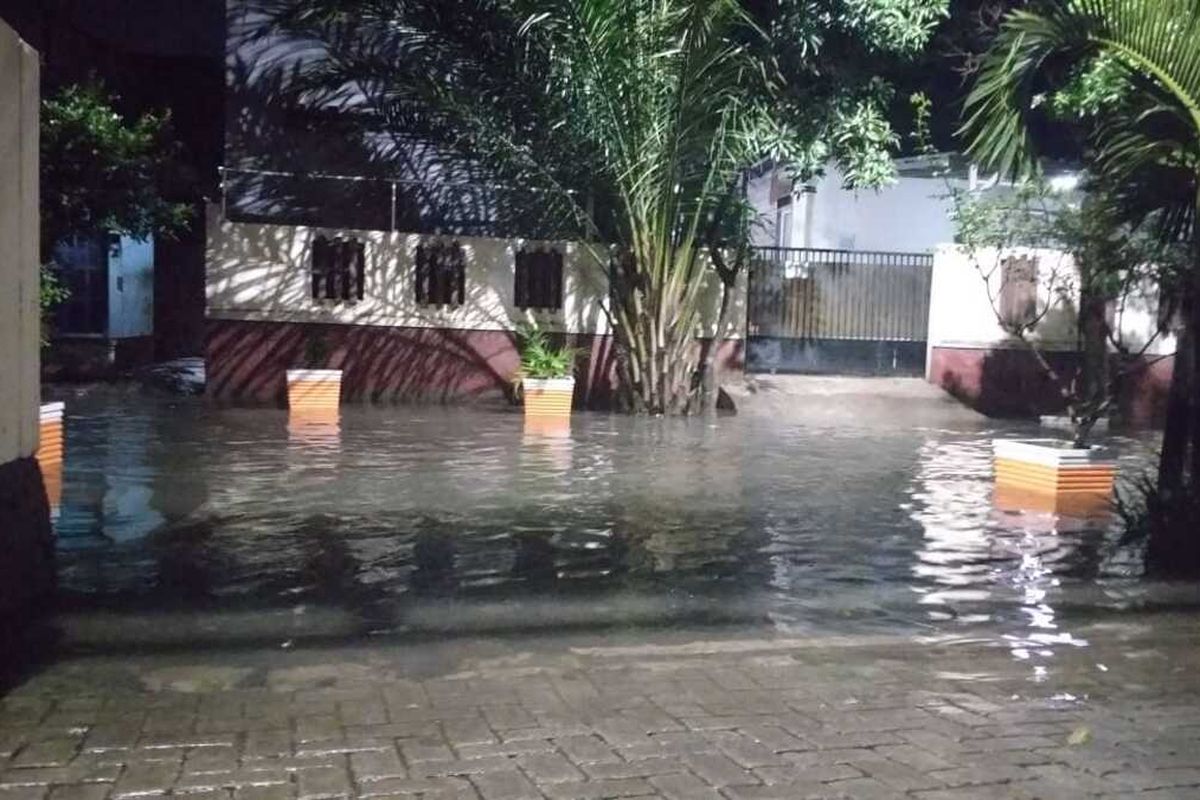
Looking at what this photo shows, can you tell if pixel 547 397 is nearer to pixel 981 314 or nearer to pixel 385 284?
pixel 385 284

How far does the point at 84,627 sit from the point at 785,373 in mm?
14928

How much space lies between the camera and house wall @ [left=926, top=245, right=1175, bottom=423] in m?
19.4

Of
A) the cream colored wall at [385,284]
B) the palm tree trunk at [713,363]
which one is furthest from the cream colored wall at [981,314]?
the palm tree trunk at [713,363]

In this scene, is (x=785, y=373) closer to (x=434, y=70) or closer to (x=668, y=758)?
(x=434, y=70)

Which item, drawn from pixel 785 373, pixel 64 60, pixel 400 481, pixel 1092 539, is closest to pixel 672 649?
pixel 1092 539

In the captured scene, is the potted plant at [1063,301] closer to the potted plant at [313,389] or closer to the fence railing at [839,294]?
the fence railing at [839,294]

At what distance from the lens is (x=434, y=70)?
15305mm

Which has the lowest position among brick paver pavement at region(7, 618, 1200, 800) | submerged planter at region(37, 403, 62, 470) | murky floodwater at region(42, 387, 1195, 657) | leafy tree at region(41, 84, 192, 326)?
brick paver pavement at region(7, 618, 1200, 800)

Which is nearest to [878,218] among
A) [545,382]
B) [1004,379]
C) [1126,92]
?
[1004,379]

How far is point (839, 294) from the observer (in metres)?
19.8

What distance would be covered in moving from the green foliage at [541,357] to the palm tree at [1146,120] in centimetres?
847

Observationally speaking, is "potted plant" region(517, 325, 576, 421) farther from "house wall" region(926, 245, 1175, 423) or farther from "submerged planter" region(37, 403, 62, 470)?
"submerged planter" region(37, 403, 62, 470)

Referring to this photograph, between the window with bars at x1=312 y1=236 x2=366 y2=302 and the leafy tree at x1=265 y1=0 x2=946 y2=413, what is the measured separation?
1.79 m

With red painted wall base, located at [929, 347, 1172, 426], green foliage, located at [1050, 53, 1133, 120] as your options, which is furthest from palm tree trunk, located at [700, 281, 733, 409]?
green foliage, located at [1050, 53, 1133, 120]
